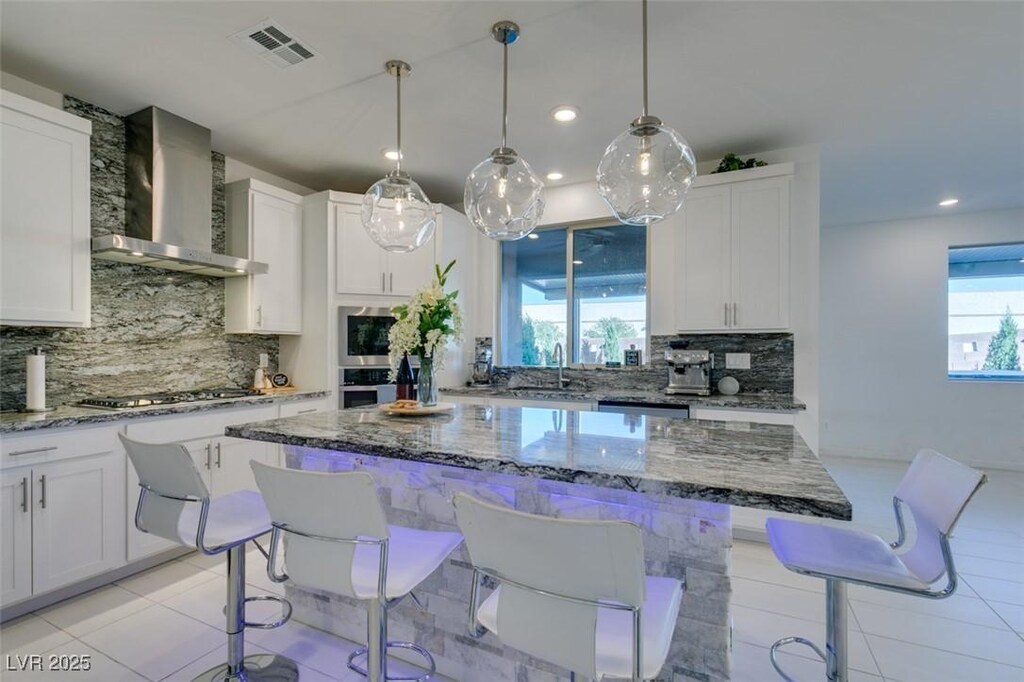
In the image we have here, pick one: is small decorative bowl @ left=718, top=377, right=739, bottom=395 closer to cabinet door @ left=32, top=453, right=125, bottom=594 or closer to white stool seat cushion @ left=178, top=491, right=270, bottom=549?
white stool seat cushion @ left=178, top=491, right=270, bottom=549

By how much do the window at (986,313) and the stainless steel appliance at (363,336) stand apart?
19.9 ft

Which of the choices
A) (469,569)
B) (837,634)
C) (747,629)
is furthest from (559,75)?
(747,629)

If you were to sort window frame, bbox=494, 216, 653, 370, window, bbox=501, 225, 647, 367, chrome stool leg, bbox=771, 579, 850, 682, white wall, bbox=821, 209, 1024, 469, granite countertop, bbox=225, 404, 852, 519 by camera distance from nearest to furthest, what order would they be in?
1. granite countertop, bbox=225, 404, 852, 519
2. chrome stool leg, bbox=771, 579, 850, 682
3. window frame, bbox=494, 216, 653, 370
4. window, bbox=501, 225, 647, 367
5. white wall, bbox=821, 209, 1024, 469

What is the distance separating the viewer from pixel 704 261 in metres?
3.56

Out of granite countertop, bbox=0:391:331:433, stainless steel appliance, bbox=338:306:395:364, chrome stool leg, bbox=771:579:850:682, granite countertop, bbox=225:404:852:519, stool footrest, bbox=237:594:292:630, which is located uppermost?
stainless steel appliance, bbox=338:306:395:364

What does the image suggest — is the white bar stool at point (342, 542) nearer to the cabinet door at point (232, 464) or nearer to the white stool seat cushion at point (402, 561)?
the white stool seat cushion at point (402, 561)

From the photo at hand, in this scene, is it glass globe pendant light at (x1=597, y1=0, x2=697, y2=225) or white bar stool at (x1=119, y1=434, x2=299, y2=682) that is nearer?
white bar stool at (x1=119, y1=434, x2=299, y2=682)

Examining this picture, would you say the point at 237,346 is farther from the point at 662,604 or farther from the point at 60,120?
the point at 662,604

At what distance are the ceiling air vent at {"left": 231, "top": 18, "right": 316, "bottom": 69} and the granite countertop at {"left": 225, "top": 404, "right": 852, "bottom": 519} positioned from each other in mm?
1824

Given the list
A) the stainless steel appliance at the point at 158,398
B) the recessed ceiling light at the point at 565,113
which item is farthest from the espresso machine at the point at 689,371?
the stainless steel appliance at the point at 158,398

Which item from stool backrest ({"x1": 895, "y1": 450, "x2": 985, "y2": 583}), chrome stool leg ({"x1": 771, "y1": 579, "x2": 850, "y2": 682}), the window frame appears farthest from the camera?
the window frame

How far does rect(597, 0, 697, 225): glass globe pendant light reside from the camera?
180cm

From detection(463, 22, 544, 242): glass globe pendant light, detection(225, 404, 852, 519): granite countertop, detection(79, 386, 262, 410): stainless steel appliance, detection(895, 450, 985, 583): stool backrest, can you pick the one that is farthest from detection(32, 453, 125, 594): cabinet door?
detection(895, 450, 985, 583): stool backrest

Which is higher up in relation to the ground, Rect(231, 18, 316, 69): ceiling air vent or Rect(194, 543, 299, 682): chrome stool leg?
Rect(231, 18, 316, 69): ceiling air vent
